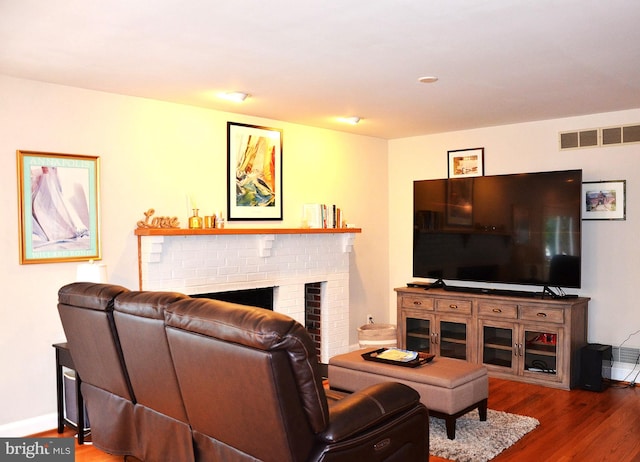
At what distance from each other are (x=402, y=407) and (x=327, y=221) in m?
3.43

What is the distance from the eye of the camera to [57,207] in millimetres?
3984

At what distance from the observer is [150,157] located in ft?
14.8

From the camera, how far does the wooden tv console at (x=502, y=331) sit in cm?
495

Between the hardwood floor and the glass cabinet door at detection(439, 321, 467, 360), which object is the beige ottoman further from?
the glass cabinet door at detection(439, 321, 467, 360)

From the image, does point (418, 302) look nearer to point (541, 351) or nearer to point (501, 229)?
point (501, 229)

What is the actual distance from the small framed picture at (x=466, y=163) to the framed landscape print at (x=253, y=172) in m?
2.02

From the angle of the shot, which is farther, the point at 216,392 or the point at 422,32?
the point at 422,32

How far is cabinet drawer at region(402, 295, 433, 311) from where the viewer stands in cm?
579

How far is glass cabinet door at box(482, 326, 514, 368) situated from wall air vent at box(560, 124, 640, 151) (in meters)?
1.89

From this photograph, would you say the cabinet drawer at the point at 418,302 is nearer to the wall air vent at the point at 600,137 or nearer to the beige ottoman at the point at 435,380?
the beige ottoman at the point at 435,380

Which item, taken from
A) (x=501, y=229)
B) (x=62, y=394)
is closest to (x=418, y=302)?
(x=501, y=229)

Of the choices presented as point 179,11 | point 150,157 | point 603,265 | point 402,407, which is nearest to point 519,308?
point 603,265

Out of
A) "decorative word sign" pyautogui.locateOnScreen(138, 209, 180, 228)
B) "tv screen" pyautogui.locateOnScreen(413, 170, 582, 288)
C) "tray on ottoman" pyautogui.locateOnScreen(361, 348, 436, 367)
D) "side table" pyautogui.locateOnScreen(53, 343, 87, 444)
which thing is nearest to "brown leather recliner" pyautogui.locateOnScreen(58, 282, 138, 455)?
"side table" pyautogui.locateOnScreen(53, 343, 87, 444)

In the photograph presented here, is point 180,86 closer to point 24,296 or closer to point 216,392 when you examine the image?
point 24,296
